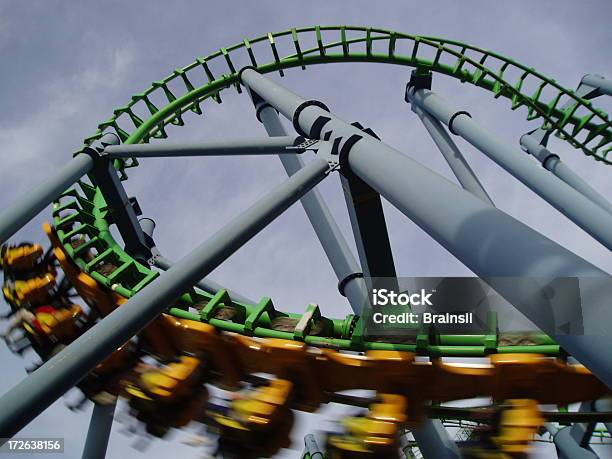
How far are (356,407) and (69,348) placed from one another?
150 cm

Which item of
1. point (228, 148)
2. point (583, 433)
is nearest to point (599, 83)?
point (583, 433)

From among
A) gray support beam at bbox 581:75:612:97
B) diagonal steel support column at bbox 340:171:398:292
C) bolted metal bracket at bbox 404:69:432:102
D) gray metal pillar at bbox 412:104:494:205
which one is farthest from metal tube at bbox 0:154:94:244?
gray support beam at bbox 581:75:612:97

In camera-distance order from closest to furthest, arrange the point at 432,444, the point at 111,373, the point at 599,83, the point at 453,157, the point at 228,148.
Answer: the point at 432,444 → the point at 111,373 → the point at 228,148 → the point at 453,157 → the point at 599,83

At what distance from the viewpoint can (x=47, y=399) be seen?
2.29 m

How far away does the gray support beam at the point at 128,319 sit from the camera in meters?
2.24

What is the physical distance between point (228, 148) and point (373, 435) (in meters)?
2.35

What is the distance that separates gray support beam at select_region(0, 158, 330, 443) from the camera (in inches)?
88.3

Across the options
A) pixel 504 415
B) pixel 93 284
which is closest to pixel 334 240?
pixel 93 284

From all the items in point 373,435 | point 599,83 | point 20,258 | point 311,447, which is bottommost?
point 373,435

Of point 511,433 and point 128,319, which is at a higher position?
point 128,319

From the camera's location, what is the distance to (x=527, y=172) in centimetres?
539

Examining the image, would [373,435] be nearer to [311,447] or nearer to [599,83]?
[311,447]

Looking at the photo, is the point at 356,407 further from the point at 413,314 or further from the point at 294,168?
the point at 294,168

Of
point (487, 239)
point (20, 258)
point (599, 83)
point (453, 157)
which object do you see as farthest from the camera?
point (599, 83)
